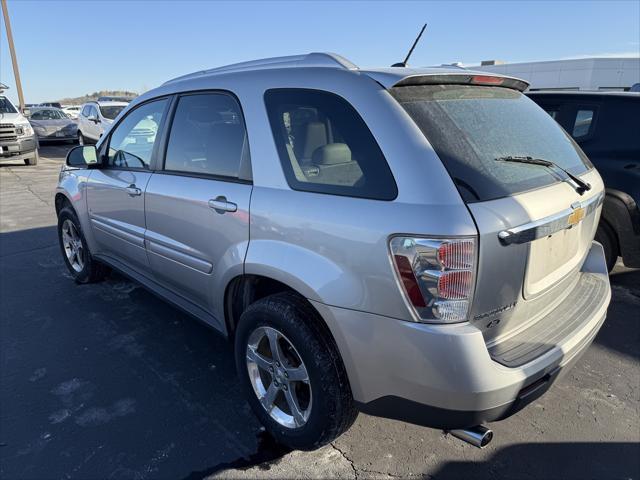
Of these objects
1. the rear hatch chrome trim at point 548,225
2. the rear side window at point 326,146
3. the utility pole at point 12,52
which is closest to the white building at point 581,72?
the utility pole at point 12,52

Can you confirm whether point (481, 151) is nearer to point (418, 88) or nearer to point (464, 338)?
point (418, 88)

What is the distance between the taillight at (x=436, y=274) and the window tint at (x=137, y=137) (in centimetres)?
223

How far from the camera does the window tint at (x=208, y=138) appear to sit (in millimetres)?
2520

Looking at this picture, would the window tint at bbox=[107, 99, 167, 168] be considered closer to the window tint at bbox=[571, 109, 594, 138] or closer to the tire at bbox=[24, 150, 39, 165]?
the window tint at bbox=[571, 109, 594, 138]

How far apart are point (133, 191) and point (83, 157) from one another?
1.06 meters

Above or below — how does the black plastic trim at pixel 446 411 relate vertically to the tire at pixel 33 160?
above

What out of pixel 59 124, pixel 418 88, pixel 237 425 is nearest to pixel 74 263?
pixel 237 425

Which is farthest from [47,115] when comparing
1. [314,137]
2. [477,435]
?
[477,435]

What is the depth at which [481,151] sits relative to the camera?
1972 millimetres

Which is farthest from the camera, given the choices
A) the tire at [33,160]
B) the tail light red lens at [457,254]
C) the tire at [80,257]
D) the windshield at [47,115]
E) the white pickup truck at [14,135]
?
the windshield at [47,115]

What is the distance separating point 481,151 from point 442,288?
67 cm

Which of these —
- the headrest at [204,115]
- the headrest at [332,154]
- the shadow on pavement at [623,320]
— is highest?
the headrest at [204,115]

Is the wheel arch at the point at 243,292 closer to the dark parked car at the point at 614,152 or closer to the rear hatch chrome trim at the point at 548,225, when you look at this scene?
the rear hatch chrome trim at the point at 548,225

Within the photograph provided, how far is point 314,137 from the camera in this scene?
2168mm
